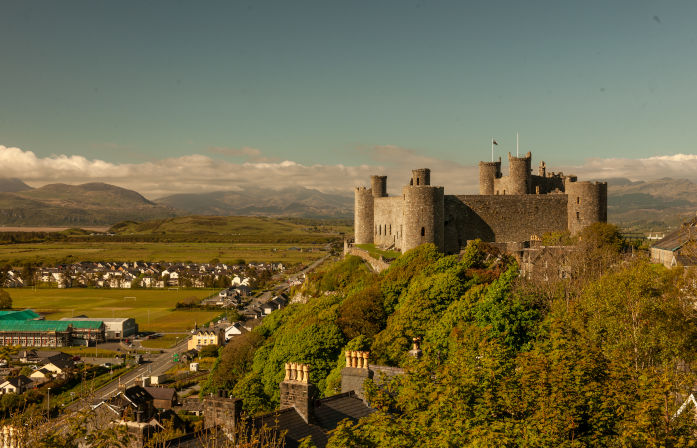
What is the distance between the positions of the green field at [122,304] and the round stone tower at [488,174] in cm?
6661

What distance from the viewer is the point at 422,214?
142 ft

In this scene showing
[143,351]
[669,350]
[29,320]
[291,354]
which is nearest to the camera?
[669,350]

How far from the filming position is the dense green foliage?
1133cm

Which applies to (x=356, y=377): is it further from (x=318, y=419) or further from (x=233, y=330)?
(x=233, y=330)

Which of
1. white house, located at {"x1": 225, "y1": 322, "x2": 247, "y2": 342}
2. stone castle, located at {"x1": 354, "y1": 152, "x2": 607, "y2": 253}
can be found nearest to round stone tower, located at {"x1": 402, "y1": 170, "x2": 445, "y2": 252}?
stone castle, located at {"x1": 354, "y1": 152, "x2": 607, "y2": 253}

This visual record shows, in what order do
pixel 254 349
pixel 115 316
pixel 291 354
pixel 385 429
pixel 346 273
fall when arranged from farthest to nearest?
pixel 115 316
pixel 346 273
pixel 254 349
pixel 291 354
pixel 385 429

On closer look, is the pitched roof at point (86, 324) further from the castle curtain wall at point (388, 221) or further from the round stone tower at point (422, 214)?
the round stone tower at point (422, 214)

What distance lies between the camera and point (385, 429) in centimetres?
1055

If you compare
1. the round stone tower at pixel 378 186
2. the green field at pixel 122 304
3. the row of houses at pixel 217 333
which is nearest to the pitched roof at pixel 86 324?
the green field at pixel 122 304

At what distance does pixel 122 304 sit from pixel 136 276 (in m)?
41.5

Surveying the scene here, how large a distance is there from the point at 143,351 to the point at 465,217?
57.5 m

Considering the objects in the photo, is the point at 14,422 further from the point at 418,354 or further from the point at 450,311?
the point at 450,311

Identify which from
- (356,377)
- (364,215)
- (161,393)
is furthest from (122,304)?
(356,377)

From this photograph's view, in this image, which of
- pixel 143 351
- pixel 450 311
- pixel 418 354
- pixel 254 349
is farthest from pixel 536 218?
pixel 143 351
